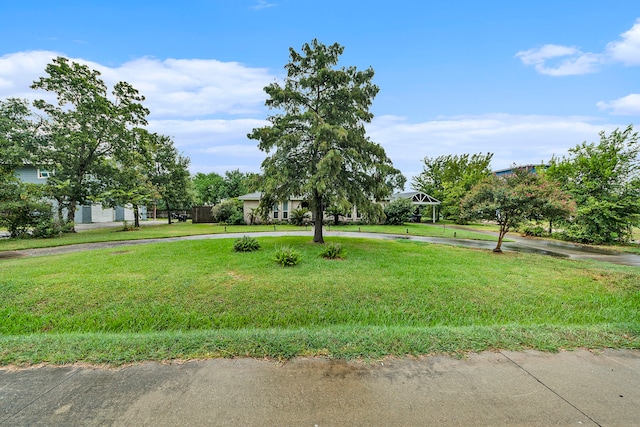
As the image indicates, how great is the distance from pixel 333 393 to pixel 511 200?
10.4 m

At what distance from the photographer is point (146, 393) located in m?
2.24

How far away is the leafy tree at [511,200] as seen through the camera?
31.3 ft

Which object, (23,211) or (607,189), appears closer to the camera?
(23,211)

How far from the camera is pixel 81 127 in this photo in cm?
1612

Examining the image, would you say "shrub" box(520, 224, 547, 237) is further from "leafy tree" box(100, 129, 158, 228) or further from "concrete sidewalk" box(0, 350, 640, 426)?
"leafy tree" box(100, 129, 158, 228)

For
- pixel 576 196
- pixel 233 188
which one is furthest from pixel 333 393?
pixel 233 188

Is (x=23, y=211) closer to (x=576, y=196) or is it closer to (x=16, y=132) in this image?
(x=16, y=132)

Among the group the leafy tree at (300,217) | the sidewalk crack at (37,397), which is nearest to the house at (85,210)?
the leafy tree at (300,217)

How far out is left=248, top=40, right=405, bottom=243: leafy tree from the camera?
30.7 feet

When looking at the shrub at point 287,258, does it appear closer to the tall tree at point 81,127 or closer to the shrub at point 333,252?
the shrub at point 333,252

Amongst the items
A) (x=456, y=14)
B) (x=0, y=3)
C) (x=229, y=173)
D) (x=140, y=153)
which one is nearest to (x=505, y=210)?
(x=456, y=14)

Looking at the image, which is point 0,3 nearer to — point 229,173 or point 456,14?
point 456,14

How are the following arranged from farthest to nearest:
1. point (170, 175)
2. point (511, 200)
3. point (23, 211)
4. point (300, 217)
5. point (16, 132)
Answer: point (170, 175) → point (300, 217) → point (16, 132) → point (23, 211) → point (511, 200)

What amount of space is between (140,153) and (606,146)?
3078 centimetres
